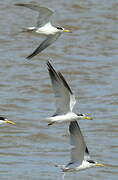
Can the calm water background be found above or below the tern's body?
below

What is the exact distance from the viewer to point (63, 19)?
27.1m

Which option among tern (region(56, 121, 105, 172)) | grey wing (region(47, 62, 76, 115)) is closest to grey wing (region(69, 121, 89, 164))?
tern (region(56, 121, 105, 172))

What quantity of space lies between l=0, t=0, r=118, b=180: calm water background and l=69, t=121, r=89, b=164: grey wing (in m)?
1.66

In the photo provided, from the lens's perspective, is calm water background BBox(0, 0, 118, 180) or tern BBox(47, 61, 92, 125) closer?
tern BBox(47, 61, 92, 125)

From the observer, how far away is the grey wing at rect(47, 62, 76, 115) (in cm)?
1327

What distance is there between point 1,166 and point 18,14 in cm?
1189

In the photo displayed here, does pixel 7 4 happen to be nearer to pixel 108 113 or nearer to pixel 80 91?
pixel 80 91

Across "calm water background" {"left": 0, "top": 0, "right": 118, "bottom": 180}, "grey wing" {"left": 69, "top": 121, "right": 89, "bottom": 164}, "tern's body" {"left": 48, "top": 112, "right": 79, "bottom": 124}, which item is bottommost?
"calm water background" {"left": 0, "top": 0, "right": 118, "bottom": 180}

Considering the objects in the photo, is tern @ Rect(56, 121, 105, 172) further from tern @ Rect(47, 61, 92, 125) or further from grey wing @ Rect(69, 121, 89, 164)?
tern @ Rect(47, 61, 92, 125)

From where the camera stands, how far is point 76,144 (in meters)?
13.7

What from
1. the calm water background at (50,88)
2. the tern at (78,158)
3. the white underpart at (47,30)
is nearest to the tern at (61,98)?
the tern at (78,158)

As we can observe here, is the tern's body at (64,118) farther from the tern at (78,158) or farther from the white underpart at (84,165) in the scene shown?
the white underpart at (84,165)

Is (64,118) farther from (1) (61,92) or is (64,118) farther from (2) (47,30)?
(2) (47,30)

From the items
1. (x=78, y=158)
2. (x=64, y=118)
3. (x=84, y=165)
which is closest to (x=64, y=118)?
(x=64, y=118)
